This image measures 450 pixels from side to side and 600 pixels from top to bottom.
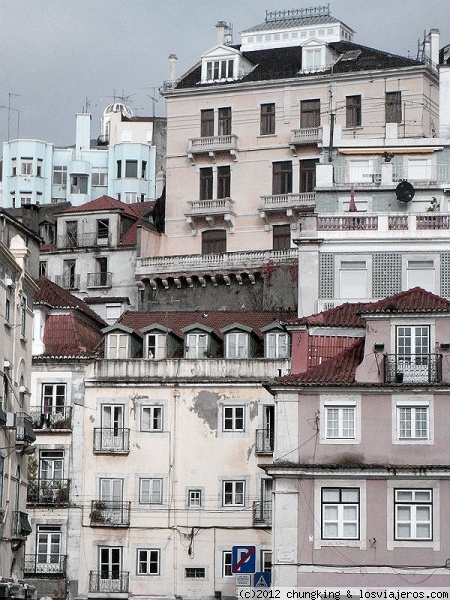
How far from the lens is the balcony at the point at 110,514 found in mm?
74875

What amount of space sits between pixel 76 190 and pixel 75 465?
5998 cm

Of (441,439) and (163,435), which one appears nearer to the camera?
(441,439)

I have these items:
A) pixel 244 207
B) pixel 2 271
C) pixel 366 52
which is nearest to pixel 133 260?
pixel 244 207

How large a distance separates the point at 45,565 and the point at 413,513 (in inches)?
870

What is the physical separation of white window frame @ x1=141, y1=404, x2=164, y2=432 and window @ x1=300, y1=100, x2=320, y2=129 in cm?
2706

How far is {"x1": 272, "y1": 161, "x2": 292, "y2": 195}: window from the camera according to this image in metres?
98.0

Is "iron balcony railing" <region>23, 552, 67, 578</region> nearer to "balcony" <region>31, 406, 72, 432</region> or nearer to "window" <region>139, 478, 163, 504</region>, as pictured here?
"window" <region>139, 478, 163, 504</region>

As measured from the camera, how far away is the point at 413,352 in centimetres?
5981

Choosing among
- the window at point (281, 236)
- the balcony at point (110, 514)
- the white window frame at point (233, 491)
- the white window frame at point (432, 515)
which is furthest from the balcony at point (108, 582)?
the window at point (281, 236)

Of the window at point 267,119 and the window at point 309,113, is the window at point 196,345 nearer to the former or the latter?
the window at point 309,113

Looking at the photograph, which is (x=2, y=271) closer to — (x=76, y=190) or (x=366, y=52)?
(x=366, y=52)

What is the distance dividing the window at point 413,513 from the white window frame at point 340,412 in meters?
2.40

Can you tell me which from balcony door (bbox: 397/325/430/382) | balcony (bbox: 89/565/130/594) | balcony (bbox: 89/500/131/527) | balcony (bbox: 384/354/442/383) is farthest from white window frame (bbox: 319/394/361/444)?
balcony (bbox: 89/565/130/594)

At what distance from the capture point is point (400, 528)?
57938 mm
